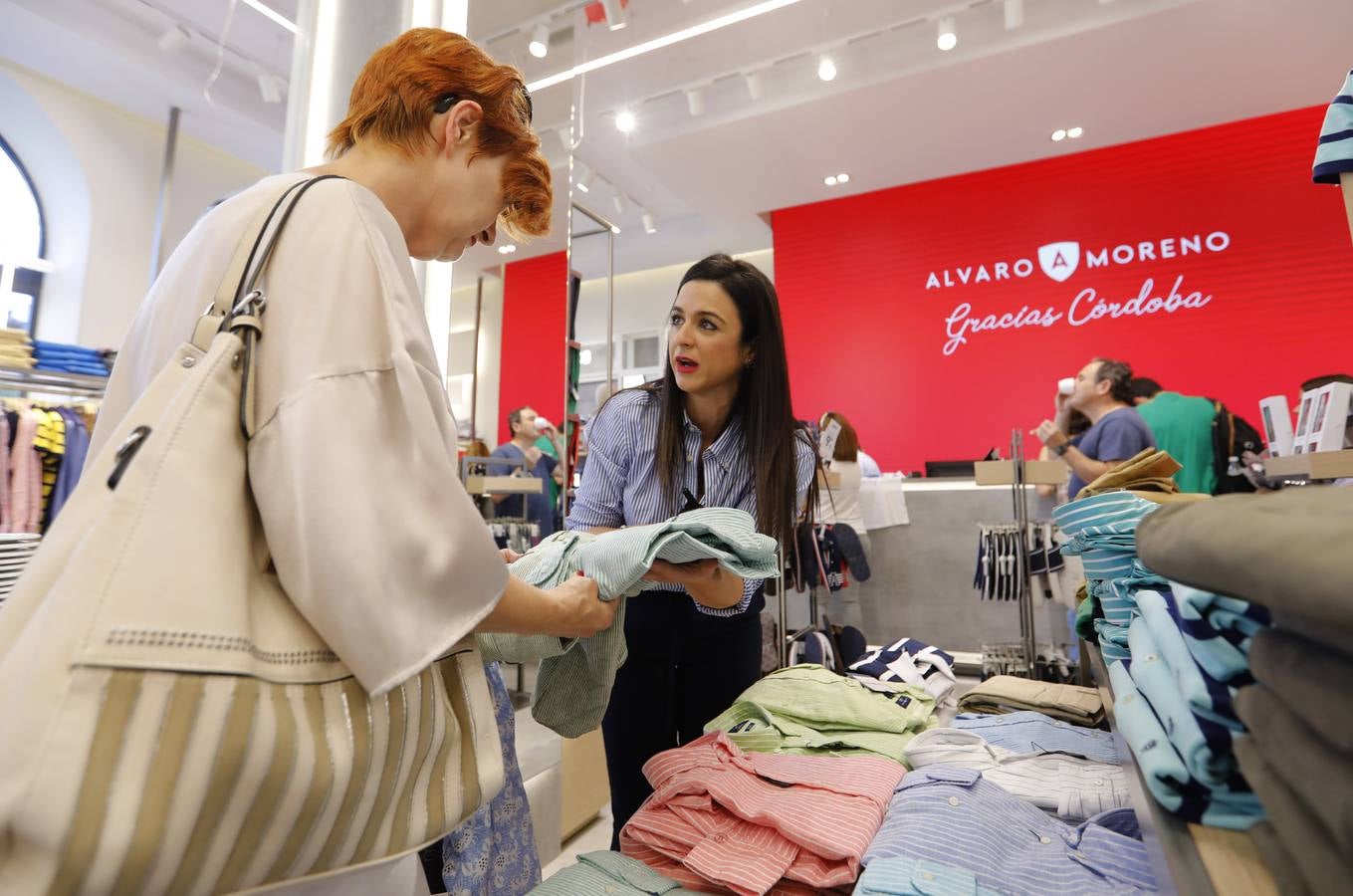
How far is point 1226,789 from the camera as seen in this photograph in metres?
0.52

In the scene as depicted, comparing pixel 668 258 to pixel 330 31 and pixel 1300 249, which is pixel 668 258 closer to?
pixel 1300 249

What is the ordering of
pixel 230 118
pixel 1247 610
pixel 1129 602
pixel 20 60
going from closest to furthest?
pixel 1247 610, pixel 1129 602, pixel 20 60, pixel 230 118

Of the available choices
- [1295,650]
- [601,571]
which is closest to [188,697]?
[601,571]

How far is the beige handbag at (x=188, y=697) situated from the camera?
1.52 feet

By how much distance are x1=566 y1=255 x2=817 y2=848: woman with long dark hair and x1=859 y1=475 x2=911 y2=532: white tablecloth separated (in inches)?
121

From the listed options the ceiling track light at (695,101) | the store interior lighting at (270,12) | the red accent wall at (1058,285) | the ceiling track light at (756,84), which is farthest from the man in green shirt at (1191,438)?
the store interior lighting at (270,12)

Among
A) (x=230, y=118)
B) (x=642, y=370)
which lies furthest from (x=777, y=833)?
(x=642, y=370)

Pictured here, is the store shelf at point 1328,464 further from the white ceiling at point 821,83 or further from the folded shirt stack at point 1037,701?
the white ceiling at point 821,83

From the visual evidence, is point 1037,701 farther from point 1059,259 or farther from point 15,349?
point 1059,259

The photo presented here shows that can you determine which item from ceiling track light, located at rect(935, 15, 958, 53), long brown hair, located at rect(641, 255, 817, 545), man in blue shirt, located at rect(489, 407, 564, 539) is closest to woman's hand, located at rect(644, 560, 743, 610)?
long brown hair, located at rect(641, 255, 817, 545)

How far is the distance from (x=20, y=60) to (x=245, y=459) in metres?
7.48

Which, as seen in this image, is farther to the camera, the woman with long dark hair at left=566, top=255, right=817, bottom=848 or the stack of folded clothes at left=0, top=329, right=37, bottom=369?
the stack of folded clothes at left=0, top=329, right=37, bottom=369

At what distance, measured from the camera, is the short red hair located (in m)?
0.91

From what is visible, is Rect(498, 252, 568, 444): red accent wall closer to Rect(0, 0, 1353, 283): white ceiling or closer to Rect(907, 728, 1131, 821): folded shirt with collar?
Rect(0, 0, 1353, 283): white ceiling
